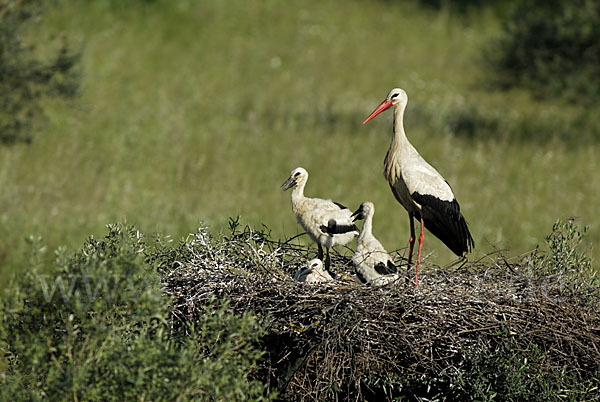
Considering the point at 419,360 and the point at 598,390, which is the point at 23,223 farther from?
the point at 598,390

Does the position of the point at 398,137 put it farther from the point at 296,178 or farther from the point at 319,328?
the point at 319,328

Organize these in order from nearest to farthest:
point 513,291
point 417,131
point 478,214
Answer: point 513,291, point 478,214, point 417,131

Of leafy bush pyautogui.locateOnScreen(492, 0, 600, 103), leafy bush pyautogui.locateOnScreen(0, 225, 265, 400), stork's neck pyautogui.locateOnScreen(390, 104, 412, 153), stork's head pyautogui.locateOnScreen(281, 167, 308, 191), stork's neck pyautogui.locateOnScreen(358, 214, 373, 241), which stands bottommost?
leafy bush pyautogui.locateOnScreen(0, 225, 265, 400)

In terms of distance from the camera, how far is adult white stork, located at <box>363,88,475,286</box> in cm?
615

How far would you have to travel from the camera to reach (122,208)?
11383mm

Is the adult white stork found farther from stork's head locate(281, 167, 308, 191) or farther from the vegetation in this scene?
stork's head locate(281, 167, 308, 191)

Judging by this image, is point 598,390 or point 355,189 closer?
point 598,390

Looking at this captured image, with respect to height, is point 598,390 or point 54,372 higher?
point 598,390

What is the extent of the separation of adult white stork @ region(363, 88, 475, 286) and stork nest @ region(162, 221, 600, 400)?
2.91 ft

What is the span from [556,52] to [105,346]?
15.6 metres

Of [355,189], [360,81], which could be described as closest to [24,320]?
[355,189]

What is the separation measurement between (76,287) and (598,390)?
3742 millimetres

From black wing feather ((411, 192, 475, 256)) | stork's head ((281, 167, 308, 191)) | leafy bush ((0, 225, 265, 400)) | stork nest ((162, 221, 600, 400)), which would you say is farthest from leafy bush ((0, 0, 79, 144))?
leafy bush ((0, 225, 265, 400))

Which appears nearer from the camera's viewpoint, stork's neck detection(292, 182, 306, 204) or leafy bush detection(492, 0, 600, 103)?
stork's neck detection(292, 182, 306, 204)
